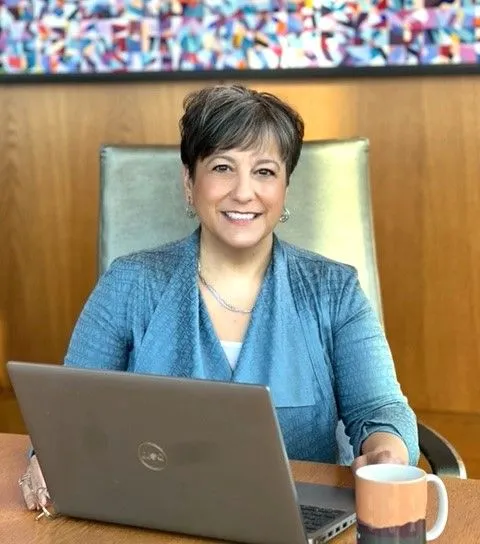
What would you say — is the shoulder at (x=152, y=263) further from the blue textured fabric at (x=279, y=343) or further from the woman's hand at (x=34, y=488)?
the woman's hand at (x=34, y=488)

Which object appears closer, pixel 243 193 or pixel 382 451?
pixel 382 451

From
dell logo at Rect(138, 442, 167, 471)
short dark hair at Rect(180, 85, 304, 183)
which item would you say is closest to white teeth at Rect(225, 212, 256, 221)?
short dark hair at Rect(180, 85, 304, 183)

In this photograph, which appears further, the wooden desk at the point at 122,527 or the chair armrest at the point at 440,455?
the chair armrest at the point at 440,455

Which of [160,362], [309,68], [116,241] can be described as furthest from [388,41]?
[160,362]

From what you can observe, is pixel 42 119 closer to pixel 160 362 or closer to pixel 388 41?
pixel 388 41

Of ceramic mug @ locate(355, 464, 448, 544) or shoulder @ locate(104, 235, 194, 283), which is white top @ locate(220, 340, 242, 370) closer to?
shoulder @ locate(104, 235, 194, 283)

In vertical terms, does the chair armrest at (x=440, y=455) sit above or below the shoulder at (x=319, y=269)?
below

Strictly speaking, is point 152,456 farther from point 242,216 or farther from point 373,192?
point 373,192

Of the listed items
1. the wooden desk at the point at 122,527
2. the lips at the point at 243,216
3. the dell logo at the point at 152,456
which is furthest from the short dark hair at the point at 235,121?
the dell logo at the point at 152,456

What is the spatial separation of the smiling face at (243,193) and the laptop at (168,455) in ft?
2.14

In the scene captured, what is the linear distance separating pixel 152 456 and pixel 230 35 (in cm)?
213

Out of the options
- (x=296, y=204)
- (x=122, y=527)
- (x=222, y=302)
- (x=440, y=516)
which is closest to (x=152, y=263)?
(x=222, y=302)

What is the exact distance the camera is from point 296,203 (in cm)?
229

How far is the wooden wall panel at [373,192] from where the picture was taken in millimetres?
3135
